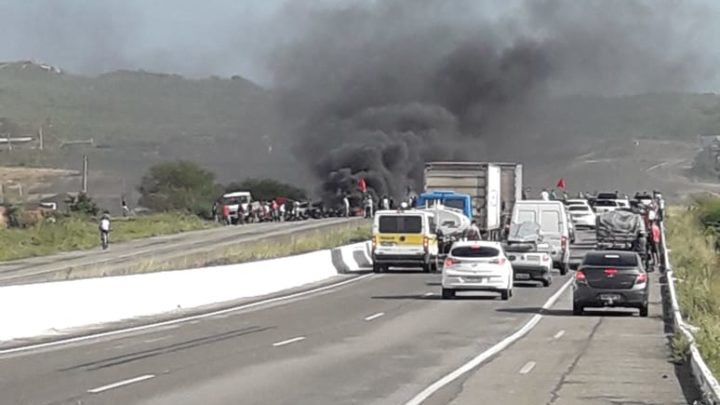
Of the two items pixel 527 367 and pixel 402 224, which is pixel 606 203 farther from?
pixel 527 367

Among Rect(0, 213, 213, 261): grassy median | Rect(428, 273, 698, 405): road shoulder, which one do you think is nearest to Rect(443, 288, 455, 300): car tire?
Rect(428, 273, 698, 405): road shoulder

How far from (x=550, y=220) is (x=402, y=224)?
203 inches

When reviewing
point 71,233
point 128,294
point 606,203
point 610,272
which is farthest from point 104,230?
point 610,272

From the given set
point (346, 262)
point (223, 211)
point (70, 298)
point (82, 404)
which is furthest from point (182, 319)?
point (223, 211)

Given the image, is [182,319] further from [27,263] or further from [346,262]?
[27,263]

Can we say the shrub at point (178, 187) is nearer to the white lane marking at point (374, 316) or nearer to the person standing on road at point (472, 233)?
the person standing on road at point (472, 233)

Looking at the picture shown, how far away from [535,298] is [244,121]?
129m

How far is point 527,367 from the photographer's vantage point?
19.8 meters

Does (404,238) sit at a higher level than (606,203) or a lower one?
lower

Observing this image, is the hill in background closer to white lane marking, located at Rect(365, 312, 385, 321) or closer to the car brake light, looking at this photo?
the car brake light

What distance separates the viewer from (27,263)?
58344mm

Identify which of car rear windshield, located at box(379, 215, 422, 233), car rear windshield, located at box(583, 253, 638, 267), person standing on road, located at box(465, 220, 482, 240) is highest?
car rear windshield, located at box(379, 215, 422, 233)

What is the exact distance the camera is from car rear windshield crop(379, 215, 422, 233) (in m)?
47.9

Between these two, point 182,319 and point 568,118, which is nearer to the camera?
point 182,319
